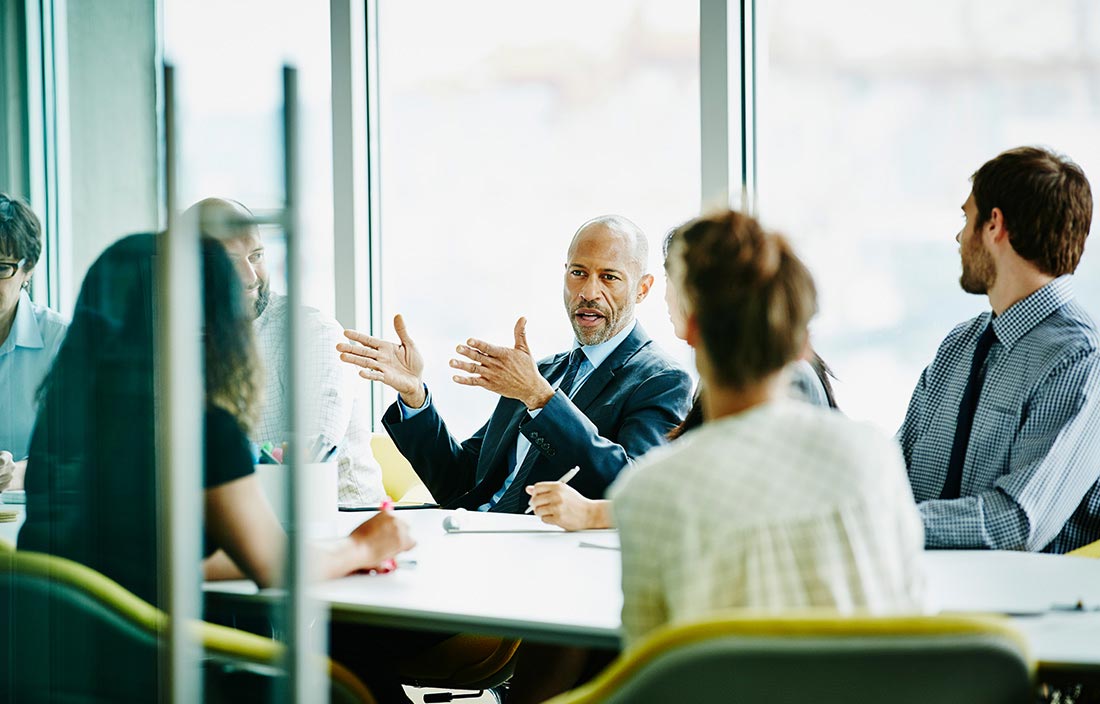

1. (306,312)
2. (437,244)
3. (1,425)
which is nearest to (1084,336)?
(306,312)

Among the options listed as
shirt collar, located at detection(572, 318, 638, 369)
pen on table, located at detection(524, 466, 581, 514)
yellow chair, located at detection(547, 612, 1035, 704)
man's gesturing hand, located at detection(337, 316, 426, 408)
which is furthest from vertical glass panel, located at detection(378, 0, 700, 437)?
yellow chair, located at detection(547, 612, 1035, 704)

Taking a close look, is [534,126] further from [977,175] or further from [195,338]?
[195,338]

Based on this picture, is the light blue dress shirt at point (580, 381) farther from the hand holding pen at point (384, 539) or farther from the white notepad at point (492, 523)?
the hand holding pen at point (384, 539)

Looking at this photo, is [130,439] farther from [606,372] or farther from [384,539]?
[606,372]

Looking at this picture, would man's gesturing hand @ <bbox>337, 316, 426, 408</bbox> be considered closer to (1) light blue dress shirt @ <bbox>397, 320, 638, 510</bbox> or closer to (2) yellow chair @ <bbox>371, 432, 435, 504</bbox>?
(1) light blue dress shirt @ <bbox>397, 320, 638, 510</bbox>

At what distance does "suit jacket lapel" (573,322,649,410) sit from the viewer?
3.13 metres

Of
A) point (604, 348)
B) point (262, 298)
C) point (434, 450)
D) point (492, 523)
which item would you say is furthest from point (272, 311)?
point (604, 348)

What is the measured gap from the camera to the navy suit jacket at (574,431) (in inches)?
108

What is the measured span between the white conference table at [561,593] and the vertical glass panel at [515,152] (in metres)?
2.14

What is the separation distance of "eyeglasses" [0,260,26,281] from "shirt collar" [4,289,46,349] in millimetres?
39

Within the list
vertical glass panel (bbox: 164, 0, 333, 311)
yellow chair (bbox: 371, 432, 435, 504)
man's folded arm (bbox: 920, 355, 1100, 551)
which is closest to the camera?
vertical glass panel (bbox: 164, 0, 333, 311)

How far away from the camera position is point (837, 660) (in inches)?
45.8

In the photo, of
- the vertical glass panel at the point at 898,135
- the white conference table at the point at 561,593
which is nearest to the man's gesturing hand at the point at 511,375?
the white conference table at the point at 561,593

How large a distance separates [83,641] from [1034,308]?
200 cm
